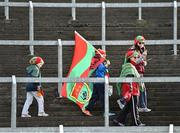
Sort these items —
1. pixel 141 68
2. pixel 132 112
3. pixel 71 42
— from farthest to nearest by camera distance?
pixel 71 42, pixel 141 68, pixel 132 112

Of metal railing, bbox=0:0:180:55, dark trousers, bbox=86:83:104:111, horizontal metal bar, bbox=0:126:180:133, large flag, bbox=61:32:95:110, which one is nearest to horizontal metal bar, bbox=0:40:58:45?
metal railing, bbox=0:0:180:55

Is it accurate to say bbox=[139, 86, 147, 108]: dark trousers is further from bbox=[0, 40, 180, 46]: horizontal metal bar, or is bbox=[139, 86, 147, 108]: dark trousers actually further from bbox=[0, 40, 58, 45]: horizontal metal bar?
bbox=[0, 40, 58, 45]: horizontal metal bar

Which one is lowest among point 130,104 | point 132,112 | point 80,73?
point 132,112

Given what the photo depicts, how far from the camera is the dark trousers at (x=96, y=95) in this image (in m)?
18.3

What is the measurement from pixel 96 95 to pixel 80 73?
55cm

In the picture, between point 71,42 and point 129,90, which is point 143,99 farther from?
point 71,42

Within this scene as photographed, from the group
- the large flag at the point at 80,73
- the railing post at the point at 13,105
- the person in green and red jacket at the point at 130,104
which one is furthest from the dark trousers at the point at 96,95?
the railing post at the point at 13,105

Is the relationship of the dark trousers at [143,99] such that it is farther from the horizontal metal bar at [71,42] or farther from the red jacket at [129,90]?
the horizontal metal bar at [71,42]

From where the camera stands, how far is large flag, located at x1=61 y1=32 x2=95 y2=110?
59.6 feet

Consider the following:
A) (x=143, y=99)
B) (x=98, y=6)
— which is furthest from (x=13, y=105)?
(x=98, y=6)

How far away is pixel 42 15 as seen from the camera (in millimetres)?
24375

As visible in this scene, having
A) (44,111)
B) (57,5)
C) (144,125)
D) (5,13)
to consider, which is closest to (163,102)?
(144,125)

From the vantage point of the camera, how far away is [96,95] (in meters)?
18.3

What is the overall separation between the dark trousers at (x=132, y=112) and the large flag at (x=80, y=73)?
82cm
